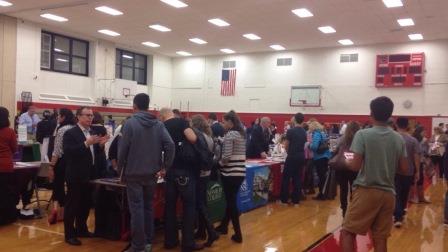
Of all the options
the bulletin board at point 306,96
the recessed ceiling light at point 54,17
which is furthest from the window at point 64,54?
the bulletin board at point 306,96

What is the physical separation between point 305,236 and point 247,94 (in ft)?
46.6

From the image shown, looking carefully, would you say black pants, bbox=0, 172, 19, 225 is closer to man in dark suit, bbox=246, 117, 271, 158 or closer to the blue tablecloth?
the blue tablecloth

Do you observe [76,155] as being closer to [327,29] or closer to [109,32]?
[327,29]

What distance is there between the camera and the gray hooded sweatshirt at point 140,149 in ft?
12.5

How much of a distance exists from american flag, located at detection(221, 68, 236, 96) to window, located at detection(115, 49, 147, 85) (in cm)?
387

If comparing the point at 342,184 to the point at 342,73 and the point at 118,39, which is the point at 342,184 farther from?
the point at 118,39

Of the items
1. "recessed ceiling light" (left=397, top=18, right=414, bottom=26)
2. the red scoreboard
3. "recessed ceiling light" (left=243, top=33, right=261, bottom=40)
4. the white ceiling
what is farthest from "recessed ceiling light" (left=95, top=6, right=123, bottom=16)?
the red scoreboard

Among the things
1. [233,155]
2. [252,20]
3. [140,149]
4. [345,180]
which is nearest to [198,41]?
[252,20]

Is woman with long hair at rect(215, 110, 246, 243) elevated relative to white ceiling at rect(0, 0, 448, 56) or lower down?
lower down

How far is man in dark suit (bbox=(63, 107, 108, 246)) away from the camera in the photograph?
4.38 meters

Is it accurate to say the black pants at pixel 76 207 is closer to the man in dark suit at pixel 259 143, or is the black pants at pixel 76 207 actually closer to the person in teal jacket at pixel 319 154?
the man in dark suit at pixel 259 143

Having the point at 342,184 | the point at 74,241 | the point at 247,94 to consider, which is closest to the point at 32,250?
the point at 74,241

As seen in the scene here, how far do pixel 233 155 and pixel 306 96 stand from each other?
Result: 13.5 metres

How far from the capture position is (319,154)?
8078mm
